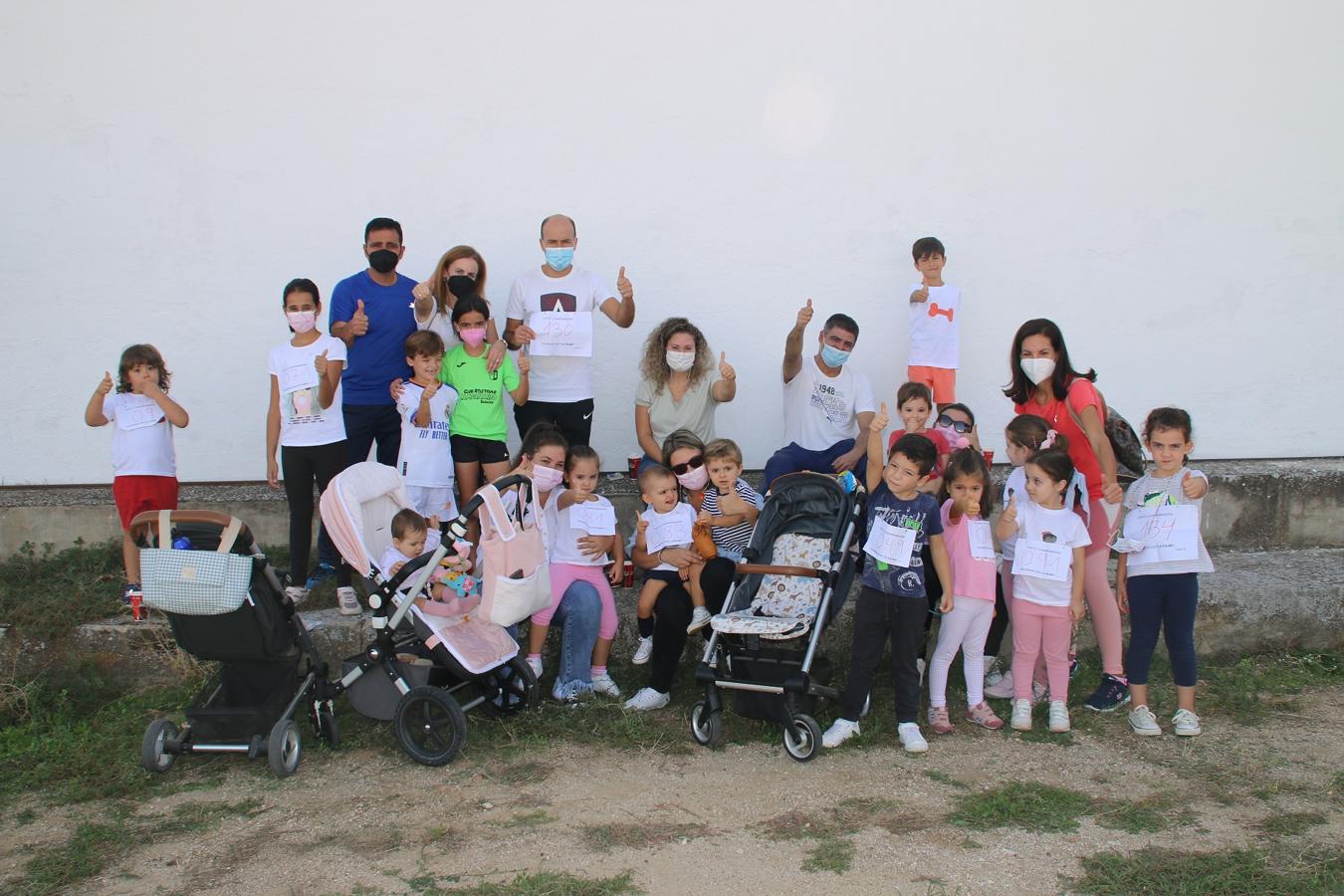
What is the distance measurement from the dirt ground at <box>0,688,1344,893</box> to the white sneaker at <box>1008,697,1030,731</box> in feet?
0.27

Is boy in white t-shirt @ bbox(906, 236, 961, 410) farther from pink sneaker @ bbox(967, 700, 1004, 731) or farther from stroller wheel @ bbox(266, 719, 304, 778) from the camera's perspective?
stroller wheel @ bbox(266, 719, 304, 778)

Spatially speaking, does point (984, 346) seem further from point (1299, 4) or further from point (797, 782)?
point (797, 782)

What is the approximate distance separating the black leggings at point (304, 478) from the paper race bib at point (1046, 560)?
3118 mm

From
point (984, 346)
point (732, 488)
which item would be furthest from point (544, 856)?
point (984, 346)

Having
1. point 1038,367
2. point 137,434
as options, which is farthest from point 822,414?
point 137,434

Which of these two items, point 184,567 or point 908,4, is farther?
point 908,4

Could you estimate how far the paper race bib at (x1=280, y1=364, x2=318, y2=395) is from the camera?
5.18 m

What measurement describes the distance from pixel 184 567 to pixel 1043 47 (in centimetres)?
525

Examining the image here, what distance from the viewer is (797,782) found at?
4090 mm

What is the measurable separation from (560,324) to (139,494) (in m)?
2.15

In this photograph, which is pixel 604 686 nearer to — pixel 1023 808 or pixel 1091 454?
pixel 1023 808

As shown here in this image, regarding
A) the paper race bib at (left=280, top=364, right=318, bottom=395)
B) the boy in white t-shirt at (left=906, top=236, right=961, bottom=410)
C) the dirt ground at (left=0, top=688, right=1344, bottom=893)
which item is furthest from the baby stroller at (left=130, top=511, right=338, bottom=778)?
the boy in white t-shirt at (left=906, top=236, right=961, bottom=410)

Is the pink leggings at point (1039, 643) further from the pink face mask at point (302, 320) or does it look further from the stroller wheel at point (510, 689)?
the pink face mask at point (302, 320)

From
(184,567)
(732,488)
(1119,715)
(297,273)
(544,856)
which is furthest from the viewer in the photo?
(297,273)
